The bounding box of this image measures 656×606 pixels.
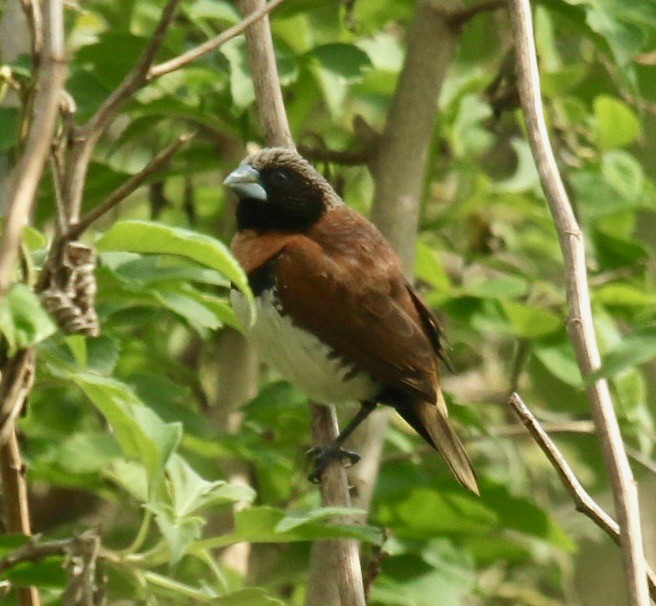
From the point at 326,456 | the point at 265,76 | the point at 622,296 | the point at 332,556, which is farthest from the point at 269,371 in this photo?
the point at 332,556

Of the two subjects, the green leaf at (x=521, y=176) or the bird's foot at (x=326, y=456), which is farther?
the green leaf at (x=521, y=176)

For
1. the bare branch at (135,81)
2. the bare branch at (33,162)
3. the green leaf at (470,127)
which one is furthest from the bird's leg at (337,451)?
the bare branch at (33,162)

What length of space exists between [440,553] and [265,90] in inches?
59.4

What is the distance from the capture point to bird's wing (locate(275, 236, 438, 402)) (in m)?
3.75

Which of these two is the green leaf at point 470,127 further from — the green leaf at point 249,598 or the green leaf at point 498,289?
the green leaf at point 249,598

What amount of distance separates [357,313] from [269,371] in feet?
4.55

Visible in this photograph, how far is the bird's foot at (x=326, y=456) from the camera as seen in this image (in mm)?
3064

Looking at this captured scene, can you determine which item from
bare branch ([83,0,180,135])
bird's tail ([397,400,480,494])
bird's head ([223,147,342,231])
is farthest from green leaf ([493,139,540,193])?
bare branch ([83,0,180,135])

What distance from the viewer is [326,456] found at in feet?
10.3

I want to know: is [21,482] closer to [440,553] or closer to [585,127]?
[440,553]

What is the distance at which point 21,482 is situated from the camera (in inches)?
92.0

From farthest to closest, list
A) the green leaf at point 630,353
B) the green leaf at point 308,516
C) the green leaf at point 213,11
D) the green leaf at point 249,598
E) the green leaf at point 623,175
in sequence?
the green leaf at point 623,175, the green leaf at point 213,11, the green leaf at point 249,598, the green leaf at point 308,516, the green leaf at point 630,353

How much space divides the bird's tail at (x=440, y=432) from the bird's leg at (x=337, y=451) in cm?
12

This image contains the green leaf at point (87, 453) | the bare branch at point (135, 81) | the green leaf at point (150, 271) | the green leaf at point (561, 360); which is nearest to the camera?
the bare branch at point (135, 81)
